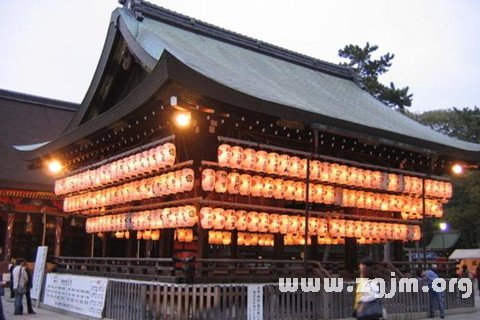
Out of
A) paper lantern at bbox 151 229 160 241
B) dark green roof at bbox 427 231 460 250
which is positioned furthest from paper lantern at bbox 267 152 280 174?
dark green roof at bbox 427 231 460 250

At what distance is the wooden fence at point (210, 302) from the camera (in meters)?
11.9

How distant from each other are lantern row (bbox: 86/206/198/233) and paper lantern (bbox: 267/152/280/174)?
8.37 ft

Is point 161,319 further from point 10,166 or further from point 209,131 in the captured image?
point 10,166

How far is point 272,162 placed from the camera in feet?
50.0

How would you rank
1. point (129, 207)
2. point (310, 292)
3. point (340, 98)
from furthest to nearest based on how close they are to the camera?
1. point (340, 98)
2. point (129, 207)
3. point (310, 292)

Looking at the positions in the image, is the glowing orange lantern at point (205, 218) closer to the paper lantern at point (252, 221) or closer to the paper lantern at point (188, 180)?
the paper lantern at point (188, 180)

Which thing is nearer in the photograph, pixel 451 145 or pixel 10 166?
pixel 451 145

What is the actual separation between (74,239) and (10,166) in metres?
4.95

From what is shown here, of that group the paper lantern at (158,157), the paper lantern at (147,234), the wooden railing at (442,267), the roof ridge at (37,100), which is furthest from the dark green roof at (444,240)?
the paper lantern at (158,157)

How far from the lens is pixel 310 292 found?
1391 centimetres

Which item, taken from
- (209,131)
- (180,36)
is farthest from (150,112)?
(180,36)

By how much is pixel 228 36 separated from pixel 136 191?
921 centimetres

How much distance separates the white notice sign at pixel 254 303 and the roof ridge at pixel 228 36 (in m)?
11.5

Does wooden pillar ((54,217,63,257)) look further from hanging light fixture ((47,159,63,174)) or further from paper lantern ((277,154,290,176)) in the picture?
paper lantern ((277,154,290,176))
